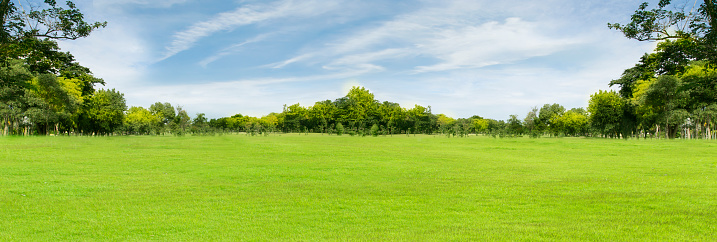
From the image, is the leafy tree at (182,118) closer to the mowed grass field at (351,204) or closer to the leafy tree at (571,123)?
the leafy tree at (571,123)

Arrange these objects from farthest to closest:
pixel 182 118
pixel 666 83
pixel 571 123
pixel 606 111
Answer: pixel 182 118, pixel 571 123, pixel 606 111, pixel 666 83

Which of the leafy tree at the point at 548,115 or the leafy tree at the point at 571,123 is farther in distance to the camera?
the leafy tree at the point at 548,115

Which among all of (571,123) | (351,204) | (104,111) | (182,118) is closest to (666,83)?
(571,123)

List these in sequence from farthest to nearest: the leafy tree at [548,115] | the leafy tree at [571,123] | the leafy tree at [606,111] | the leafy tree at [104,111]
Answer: the leafy tree at [548,115], the leafy tree at [571,123], the leafy tree at [104,111], the leafy tree at [606,111]

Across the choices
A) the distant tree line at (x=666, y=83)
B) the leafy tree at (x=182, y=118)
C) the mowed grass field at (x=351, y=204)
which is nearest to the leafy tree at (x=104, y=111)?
the leafy tree at (x=182, y=118)

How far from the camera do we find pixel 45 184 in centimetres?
1032

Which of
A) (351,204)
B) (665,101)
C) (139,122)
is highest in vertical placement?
(665,101)

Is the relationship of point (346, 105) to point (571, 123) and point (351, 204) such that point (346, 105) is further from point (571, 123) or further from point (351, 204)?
point (351, 204)

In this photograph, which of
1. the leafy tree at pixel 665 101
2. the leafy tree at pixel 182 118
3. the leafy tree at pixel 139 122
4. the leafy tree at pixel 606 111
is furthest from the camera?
the leafy tree at pixel 182 118

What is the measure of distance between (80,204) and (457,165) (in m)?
12.3

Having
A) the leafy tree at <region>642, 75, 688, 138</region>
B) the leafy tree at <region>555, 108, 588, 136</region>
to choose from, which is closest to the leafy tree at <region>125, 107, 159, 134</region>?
the leafy tree at <region>642, 75, 688, 138</region>

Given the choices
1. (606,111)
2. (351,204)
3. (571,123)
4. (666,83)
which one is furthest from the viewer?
(571,123)

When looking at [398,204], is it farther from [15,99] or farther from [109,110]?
[109,110]

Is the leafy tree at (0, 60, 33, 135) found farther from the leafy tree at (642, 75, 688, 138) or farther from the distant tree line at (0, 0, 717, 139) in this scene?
the leafy tree at (642, 75, 688, 138)
